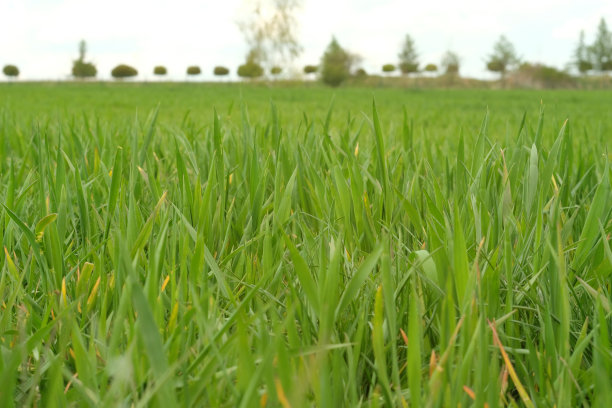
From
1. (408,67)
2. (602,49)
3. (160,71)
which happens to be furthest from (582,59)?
(160,71)

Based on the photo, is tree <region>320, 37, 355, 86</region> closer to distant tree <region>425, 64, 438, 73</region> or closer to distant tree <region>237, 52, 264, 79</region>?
distant tree <region>237, 52, 264, 79</region>

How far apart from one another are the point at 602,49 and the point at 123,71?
49972mm

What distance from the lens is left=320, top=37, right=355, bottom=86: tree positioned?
3903 centimetres

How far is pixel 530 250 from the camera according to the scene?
91 cm

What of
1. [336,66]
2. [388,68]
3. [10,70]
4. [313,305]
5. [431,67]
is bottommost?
[313,305]

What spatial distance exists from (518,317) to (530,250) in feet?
0.59

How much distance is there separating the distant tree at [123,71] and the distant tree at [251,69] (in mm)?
9643

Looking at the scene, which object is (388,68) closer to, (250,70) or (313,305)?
(250,70)

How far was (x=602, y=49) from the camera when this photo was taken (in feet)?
201

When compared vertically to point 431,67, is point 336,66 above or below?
below

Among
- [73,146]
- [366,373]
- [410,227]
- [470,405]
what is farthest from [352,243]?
[73,146]

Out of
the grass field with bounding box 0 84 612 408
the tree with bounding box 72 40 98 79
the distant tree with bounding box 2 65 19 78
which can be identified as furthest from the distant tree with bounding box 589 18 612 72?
the grass field with bounding box 0 84 612 408

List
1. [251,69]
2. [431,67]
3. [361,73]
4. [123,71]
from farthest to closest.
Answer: [431,67] → [123,71] → [251,69] → [361,73]

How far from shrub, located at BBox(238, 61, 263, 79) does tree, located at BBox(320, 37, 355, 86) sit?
21.3 ft
